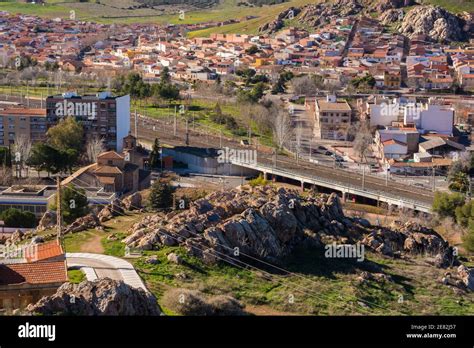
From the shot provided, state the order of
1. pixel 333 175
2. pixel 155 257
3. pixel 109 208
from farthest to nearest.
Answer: pixel 333 175 → pixel 109 208 → pixel 155 257

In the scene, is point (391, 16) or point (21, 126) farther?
point (391, 16)

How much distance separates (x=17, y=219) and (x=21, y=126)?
47.3 ft

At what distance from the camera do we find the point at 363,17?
71.9m

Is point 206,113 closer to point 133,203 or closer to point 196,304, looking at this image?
point 133,203

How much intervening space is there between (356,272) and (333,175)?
49.2 ft

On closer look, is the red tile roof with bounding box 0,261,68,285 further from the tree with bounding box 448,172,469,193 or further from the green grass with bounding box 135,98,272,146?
the green grass with bounding box 135,98,272,146

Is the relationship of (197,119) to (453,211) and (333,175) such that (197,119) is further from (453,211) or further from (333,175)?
(453,211)

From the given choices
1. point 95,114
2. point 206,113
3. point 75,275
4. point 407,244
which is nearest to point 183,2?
point 206,113

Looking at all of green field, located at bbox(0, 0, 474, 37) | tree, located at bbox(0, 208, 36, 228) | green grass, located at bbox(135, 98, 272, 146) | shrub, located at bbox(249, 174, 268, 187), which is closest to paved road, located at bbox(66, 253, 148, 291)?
tree, located at bbox(0, 208, 36, 228)

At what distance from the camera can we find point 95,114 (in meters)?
33.0
